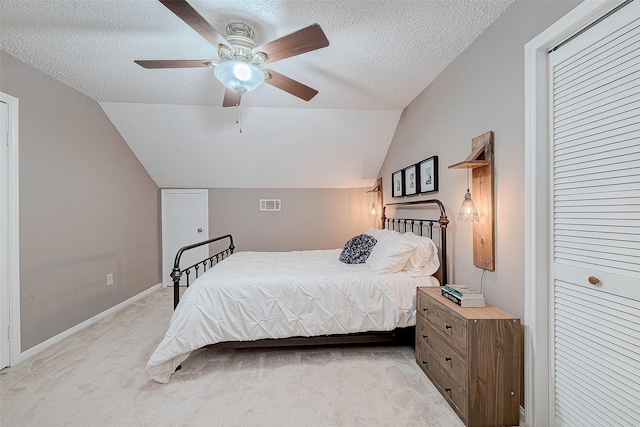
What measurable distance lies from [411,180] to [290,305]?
6.49 ft

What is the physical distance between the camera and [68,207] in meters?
2.75

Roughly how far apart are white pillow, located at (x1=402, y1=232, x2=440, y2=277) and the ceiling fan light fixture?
6.13 ft

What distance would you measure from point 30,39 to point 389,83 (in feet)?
9.74

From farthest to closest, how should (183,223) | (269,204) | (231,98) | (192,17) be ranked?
(269,204) < (183,223) < (231,98) < (192,17)

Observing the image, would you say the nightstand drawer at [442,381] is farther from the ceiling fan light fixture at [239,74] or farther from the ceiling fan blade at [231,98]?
the ceiling fan blade at [231,98]

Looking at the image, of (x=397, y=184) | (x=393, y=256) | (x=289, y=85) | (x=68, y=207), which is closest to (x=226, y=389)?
(x=393, y=256)

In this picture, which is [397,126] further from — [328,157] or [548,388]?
[548,388]

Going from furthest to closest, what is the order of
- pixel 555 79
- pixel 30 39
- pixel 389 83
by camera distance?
pixel 389 83 → pixel 30 39 → pixel 555 79

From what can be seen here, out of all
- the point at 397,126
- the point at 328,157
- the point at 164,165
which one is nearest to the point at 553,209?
the point at 397,126

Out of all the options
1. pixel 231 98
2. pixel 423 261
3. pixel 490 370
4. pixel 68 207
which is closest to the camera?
pixel 490 370

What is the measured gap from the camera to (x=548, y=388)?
149 cm

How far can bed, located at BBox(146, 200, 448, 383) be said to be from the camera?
2.06 metres

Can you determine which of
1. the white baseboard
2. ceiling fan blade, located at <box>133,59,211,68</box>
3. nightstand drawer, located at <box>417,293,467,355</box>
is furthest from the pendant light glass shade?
the white baseboard

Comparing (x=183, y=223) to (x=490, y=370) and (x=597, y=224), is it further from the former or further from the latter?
(x=597, y=224)
